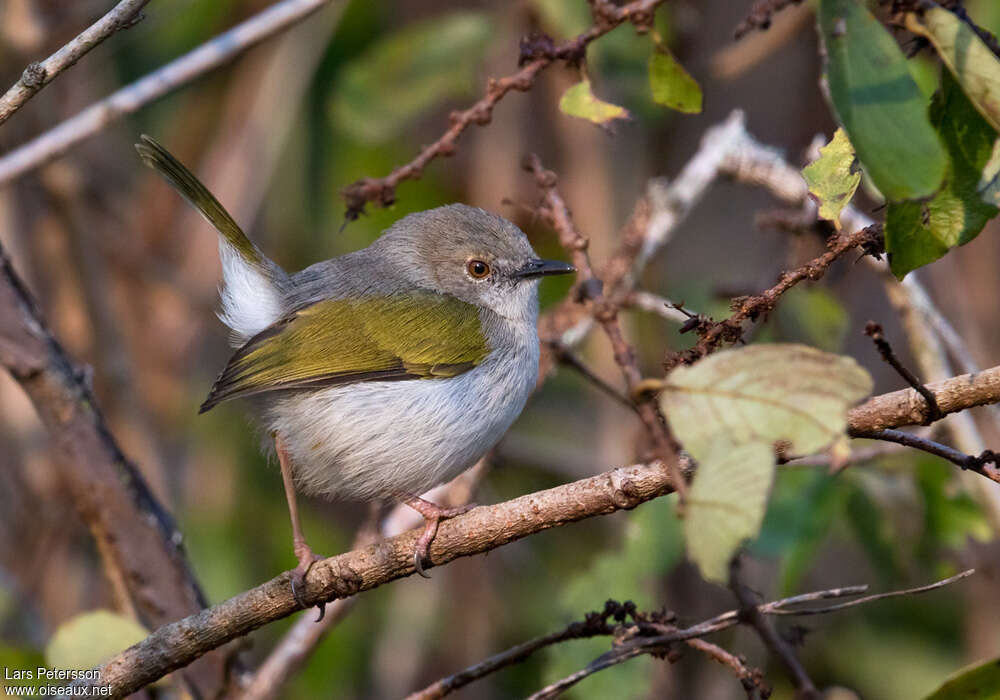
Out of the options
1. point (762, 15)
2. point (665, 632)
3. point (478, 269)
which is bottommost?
point (665, 632)

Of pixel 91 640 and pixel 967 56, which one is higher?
pixel 91 640

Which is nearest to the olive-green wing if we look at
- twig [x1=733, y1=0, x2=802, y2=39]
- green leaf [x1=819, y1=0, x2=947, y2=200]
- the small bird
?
the small bird

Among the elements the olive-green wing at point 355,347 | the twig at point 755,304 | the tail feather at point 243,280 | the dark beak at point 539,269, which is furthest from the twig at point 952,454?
the tail feather at point 243,280

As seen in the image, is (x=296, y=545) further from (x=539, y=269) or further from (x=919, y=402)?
(x=919, y=402)

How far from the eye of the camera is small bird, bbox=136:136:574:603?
3.01 meters

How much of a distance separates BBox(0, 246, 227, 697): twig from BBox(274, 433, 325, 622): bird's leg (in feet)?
1.32

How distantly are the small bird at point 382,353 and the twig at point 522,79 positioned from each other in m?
0.53

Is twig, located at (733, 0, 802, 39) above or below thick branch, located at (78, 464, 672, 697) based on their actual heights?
above

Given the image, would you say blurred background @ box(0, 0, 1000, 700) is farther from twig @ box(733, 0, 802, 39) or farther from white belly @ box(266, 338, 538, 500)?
twig @ box(733, 0, 802, 39)

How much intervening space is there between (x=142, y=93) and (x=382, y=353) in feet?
3.63

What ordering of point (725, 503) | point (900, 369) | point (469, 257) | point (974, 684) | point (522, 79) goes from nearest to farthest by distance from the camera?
1. point (725, 503)
2. point (900, 369)
3. point (974, 684)
4. point (522, 79)
5. point (469, 257)

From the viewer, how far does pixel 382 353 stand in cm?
324

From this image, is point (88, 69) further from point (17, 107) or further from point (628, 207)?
point (17, 107)

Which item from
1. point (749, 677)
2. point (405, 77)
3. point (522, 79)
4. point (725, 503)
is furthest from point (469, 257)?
point (725, 503)
